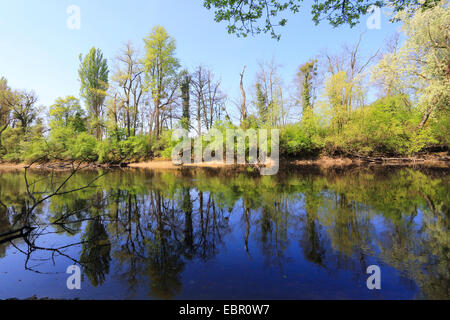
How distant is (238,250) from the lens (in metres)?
3.83

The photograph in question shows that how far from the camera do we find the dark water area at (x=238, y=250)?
2730 millimetres

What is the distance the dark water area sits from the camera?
273 cm

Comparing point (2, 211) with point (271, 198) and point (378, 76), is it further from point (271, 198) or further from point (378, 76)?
point (378, 76)

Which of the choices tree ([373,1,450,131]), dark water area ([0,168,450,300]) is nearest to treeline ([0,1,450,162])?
tree ([373,1,450,131])

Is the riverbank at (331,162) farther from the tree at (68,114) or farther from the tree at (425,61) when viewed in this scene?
the tree at (68,114)

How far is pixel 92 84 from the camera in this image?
3503 centimetres

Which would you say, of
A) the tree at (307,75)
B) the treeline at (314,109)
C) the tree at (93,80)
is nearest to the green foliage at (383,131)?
the treeline at (314,109)

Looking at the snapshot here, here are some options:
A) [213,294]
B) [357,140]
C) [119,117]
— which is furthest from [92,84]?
[213,294]

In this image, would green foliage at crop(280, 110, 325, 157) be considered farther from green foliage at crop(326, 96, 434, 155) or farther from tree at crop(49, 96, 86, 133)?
tree at crop(49, 96, 86, 133)

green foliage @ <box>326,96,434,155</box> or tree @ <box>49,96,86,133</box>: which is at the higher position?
tree @ <box>49,96,86,133</box>

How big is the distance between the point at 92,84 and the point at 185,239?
129ft

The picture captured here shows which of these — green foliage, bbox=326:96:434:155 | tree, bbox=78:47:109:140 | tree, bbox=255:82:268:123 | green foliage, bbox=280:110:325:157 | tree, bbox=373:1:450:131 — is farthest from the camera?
tree, bbox=78:47:109:140

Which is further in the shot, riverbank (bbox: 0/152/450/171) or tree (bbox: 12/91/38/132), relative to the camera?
tree (bbox: 12/91/38/132)

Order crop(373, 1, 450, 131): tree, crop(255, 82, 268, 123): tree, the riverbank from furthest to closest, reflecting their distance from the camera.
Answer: crop(255, 82, 268, 123): tree, the riverbank, crop(373, 1, 450, 131): tree
